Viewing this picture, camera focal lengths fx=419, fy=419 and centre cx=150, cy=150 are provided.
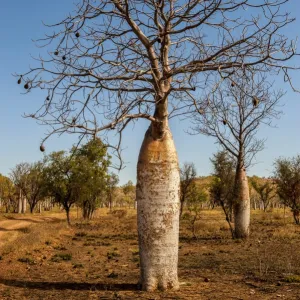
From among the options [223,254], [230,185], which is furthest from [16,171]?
[223,254]

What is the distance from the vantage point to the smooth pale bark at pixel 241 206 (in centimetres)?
1441

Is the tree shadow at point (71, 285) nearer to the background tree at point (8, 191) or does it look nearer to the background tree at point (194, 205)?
the background tree at point (194, 205)

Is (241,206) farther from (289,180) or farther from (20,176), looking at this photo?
(20,176)

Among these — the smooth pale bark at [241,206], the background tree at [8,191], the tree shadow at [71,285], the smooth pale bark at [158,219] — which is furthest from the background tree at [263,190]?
the smooth pale bark at [158,219]

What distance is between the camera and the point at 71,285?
654 cm

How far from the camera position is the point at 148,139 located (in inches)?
237

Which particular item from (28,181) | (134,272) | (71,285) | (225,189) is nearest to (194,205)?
(225,189)

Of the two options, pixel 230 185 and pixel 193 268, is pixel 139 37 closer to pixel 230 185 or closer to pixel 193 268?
pixel 193 268

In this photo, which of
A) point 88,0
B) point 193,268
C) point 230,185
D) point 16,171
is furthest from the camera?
point 16,171

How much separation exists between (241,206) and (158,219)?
942 cm

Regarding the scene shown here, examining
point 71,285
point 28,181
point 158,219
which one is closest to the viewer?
point 158,219

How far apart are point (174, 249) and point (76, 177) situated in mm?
21712

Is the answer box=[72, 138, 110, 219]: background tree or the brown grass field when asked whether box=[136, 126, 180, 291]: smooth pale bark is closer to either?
the brown grass field

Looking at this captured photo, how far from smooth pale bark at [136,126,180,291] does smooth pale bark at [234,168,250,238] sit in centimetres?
909
